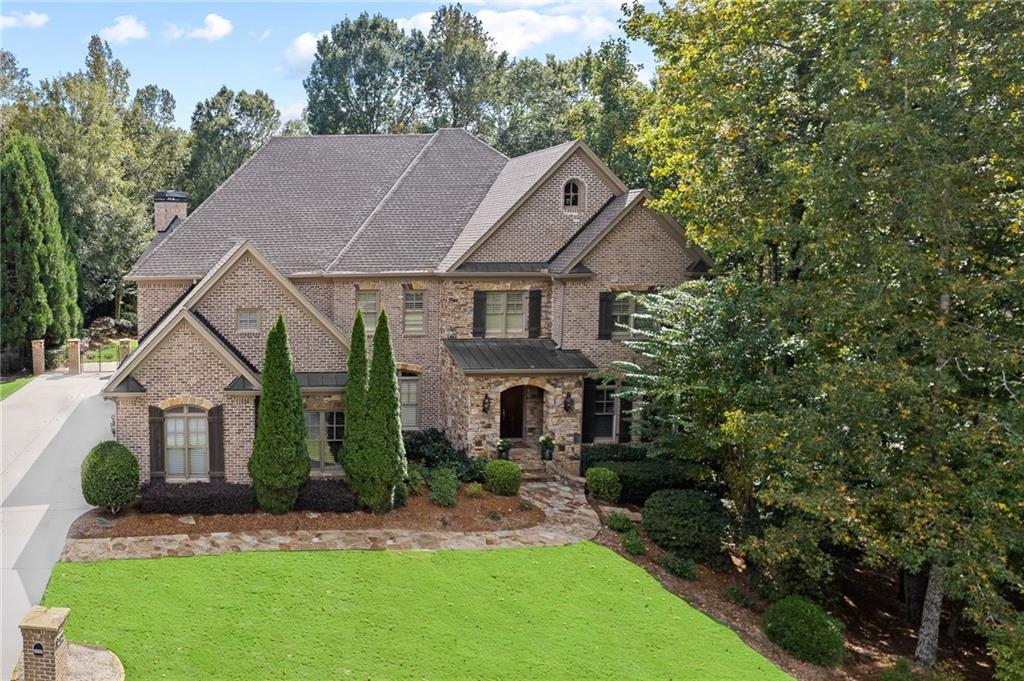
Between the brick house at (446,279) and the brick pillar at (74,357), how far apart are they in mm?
16074

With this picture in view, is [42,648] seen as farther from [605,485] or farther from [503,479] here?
[605,485]

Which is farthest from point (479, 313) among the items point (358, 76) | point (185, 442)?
point (358, 76)

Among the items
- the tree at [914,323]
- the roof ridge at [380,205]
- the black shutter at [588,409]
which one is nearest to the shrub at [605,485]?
the black shutter at [588,409]

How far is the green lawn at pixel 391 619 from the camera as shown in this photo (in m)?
12.1

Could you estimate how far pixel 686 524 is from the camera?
18156 millimetres

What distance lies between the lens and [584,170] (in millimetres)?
24969

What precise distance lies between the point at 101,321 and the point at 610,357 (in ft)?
120

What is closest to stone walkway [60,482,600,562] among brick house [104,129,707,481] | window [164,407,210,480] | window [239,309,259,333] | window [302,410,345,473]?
window [164,407,210,480]

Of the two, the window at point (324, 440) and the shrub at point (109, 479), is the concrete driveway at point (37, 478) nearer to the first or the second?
the shrub at point (109, 479)

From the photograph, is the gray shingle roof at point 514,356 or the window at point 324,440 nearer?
the window at point 324,440

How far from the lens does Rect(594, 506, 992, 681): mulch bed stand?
47.1 feet

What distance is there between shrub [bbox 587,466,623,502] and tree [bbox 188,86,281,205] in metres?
53.1

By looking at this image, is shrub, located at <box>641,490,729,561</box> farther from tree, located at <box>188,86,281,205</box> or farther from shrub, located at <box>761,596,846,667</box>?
tree, located at <box>188,86,281,205</box>

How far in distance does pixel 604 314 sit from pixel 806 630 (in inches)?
474
